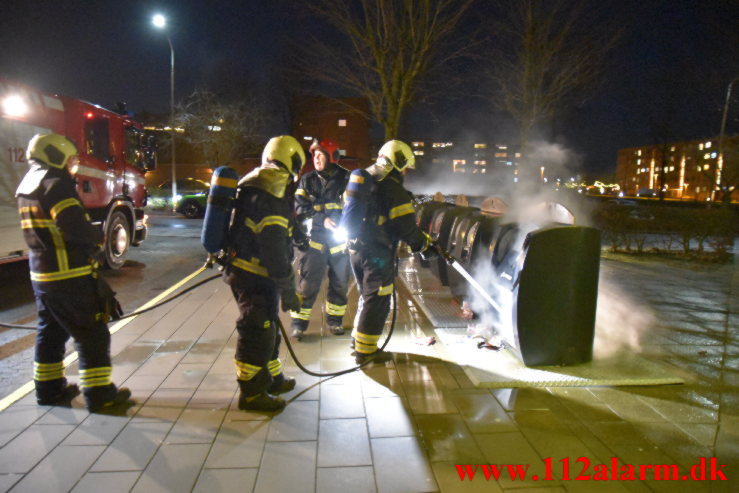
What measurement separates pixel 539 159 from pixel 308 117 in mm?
35042

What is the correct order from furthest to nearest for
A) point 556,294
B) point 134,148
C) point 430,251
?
1. point 134,148
2. point 430,251
3. point 556,294

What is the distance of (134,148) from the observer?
34.4 ft

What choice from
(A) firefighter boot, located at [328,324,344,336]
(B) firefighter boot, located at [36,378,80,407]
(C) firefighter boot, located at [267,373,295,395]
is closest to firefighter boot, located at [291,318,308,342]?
(A) firefighter boot, located at [328,324,344,336]

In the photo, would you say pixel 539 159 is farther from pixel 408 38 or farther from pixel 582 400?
pixel 582 400

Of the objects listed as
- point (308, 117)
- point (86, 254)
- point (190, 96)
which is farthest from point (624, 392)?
point (308, 117)

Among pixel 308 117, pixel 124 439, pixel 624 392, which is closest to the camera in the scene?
pixel 124 439

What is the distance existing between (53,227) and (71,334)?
0.75 metres

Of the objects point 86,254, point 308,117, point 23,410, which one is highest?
point 308,117

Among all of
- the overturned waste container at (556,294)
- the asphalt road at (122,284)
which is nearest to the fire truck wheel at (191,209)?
the asphalt road at (122,284)

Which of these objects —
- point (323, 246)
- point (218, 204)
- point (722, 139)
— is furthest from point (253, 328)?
point (722, 139)

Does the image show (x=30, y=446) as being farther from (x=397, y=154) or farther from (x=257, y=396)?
(x=397, y=154)

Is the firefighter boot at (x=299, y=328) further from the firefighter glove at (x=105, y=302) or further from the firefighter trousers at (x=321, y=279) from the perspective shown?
the firefighter glove at (x=105, y=302)

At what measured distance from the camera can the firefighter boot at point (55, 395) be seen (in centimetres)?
348

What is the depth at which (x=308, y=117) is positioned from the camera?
4922cm
